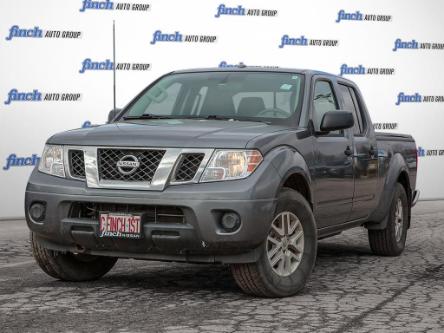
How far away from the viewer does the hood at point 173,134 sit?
236 inches

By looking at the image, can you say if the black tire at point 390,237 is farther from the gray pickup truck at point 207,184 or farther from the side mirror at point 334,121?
the side mirror at point 334,121

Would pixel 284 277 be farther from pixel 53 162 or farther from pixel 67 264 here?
pixel 53 162

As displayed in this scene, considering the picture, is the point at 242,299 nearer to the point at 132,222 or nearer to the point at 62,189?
the point at 132,222

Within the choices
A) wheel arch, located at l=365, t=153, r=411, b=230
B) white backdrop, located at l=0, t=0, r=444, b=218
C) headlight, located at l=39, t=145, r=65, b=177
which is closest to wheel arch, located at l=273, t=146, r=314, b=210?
headlight, located at l=39, t=145, r=65, b=177

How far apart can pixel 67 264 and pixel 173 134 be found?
143 centimetres

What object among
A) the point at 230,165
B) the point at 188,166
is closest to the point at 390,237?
the point at 230,165

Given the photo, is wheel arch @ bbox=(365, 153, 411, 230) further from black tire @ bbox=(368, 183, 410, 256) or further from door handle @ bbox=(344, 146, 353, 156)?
door handle @ bbox=(344, 146, 353, 156)

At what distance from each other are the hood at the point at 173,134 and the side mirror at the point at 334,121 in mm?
466

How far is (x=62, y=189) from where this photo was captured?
619 cm

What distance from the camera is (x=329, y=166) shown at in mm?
7148

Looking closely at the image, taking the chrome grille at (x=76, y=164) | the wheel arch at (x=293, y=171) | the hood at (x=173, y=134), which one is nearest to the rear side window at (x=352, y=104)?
the wheel arch at (x=293, y=171)

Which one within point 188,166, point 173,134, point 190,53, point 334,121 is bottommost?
point 188,166

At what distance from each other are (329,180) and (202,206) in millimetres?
1657

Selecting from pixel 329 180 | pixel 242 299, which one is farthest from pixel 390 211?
pixel 242 299
